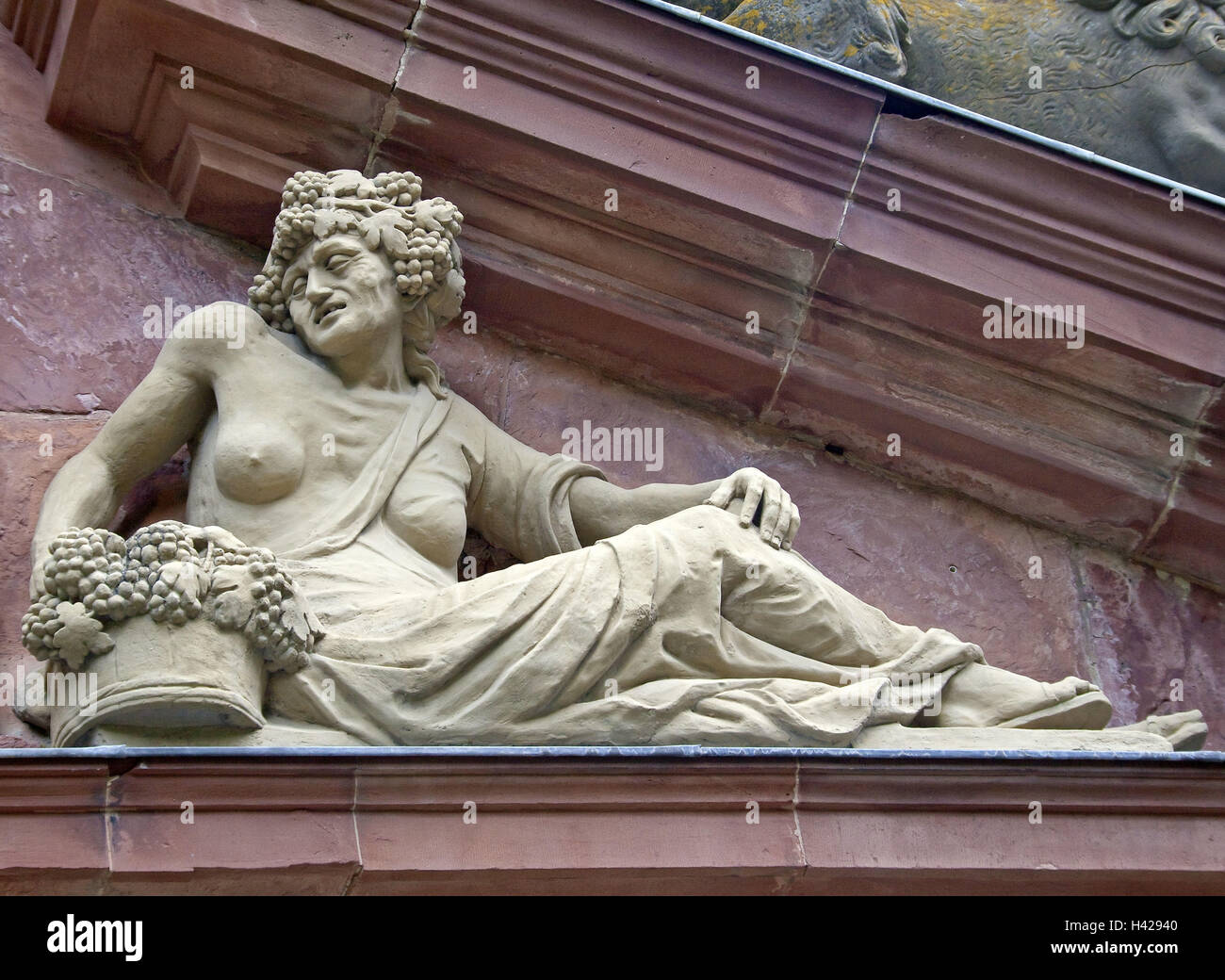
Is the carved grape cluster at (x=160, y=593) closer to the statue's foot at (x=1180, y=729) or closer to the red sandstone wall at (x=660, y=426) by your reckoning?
the red sandstone wall at (x=660, y=426)

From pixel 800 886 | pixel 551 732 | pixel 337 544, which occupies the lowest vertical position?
pixel 800 886

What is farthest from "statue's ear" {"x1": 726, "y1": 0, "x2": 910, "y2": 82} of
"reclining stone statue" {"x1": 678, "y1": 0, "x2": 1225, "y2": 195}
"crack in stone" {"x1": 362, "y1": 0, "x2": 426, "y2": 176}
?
"crack in stone" {"x1": 362, "y1": 0, "x2": 426, "y2": 176}

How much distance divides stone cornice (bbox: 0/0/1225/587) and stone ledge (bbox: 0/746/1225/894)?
57.9 inches

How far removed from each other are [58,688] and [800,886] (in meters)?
1.41

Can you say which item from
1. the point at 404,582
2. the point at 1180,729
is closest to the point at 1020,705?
the point at 1180,729

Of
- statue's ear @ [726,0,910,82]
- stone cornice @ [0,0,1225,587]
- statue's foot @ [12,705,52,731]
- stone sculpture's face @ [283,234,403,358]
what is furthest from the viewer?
statue's ear @ [726,0,910,82]

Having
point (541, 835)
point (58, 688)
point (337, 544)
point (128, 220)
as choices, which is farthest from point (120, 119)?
point (541, 835)

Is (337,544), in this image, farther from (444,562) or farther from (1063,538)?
(1063,538)

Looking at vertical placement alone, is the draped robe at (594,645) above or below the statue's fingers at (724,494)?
below

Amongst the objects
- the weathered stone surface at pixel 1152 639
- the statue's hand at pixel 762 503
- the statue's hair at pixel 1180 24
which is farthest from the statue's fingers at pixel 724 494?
the statue's hair at pixel 1180 24

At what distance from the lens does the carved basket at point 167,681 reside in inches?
159

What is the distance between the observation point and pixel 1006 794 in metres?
4.24

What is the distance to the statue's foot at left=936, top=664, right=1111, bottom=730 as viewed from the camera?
451 cm

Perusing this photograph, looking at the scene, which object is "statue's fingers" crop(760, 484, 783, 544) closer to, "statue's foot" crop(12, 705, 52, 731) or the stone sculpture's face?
the stone sculpture's face
